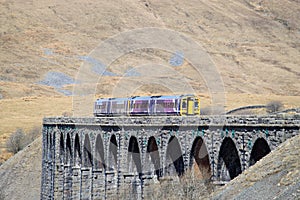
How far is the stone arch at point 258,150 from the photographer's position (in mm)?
25641

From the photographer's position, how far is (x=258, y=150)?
1024 inches

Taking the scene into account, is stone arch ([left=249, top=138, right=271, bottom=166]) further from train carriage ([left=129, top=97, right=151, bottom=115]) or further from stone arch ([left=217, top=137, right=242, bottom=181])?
train carriage ([left=129, top=97, right=151, bottom=115])

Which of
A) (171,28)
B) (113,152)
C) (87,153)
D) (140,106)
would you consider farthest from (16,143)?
(171,28)

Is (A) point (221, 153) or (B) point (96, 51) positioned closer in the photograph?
(A) point (221, 153)

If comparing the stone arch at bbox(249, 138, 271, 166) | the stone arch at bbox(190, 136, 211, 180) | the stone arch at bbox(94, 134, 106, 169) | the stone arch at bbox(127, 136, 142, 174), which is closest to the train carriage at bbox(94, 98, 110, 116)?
the stone arch at bbox(94, 134, 106, 169)

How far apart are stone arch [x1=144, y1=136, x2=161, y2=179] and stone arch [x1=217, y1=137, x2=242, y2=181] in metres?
8.55

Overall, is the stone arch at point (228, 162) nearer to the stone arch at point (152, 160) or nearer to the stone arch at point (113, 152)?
the stone arch at point (152, 160)

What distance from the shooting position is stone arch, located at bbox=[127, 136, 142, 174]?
129 feet

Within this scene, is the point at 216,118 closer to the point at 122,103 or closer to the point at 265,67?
the point at 122,103

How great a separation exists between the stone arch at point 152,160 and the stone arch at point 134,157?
1597 millimetres

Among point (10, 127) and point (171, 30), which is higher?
point (171, 30)

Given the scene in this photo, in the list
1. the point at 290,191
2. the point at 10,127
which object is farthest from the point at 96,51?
the point at 290,191

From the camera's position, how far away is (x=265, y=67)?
152m

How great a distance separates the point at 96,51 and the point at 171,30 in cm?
2389
